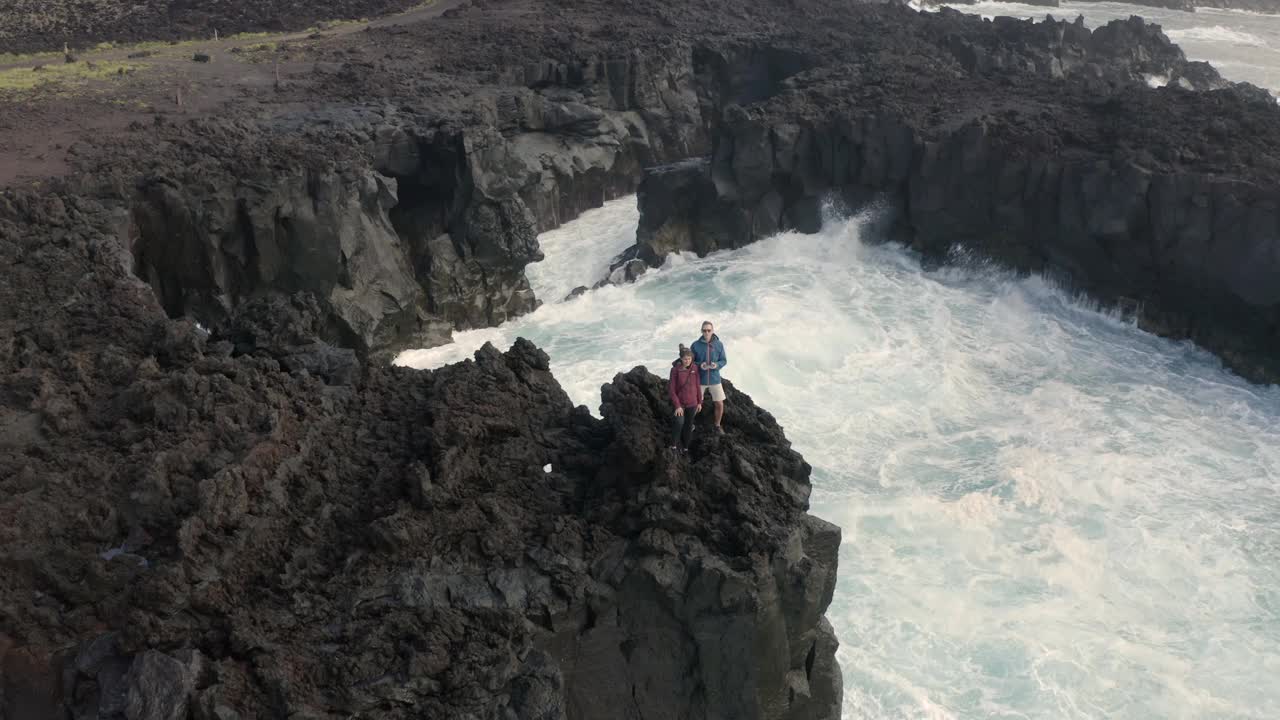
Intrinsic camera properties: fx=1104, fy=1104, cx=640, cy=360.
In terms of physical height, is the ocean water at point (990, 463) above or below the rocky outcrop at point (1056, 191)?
below

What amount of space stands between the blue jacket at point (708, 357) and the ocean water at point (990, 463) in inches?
249

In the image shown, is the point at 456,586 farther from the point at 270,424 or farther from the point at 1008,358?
the point at 1008,358

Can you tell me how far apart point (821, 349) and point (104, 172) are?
18547mm

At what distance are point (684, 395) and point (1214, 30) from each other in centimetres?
6553

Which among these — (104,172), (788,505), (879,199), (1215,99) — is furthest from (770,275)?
(788,505)

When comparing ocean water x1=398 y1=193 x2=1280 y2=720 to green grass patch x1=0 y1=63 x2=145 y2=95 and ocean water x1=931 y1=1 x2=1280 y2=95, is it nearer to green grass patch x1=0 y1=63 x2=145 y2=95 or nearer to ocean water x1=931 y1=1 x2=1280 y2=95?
green grass patch x1=0 y1=63 x2=145 y2=95

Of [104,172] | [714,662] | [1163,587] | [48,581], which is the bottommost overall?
[1163,587]

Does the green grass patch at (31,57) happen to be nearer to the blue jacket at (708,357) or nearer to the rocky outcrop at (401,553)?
the rocky outcrop at (401,553)

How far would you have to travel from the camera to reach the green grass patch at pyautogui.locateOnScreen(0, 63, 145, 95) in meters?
34.9

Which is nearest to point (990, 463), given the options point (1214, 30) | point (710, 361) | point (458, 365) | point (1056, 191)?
point (1056, 191)

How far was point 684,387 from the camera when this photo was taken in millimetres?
14398

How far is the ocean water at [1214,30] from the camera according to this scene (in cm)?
5672

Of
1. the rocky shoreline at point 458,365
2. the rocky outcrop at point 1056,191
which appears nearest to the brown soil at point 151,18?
the rocky shoreline at point 458,365

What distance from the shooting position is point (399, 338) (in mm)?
29625
